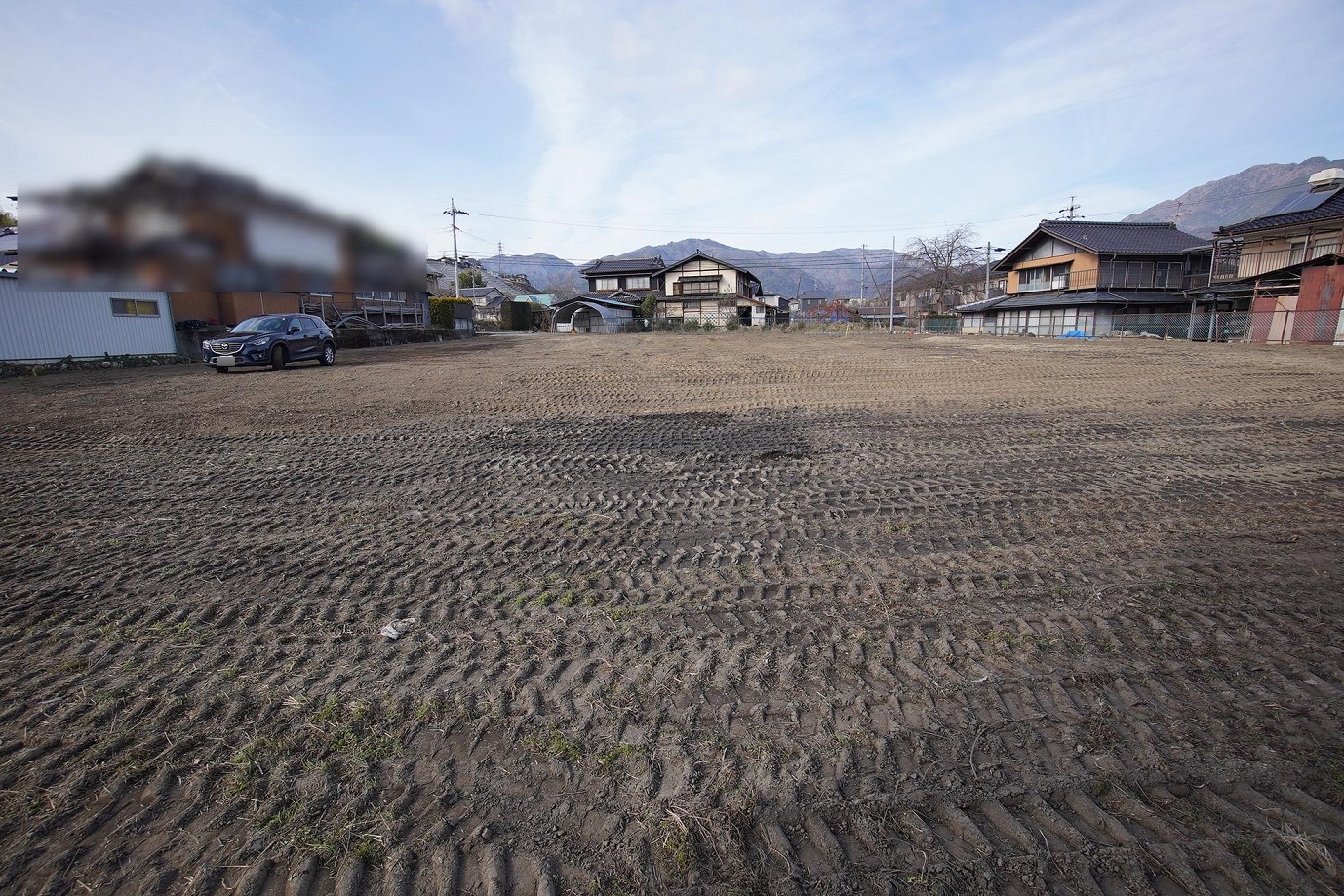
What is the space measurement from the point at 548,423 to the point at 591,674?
596 cm

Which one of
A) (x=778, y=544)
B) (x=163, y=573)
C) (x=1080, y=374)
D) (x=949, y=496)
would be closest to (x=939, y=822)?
(x=778, y=544)

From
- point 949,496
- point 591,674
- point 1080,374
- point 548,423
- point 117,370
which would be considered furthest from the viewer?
point 117,370

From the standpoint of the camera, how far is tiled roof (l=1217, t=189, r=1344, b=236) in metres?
24.6

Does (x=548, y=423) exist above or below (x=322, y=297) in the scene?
below

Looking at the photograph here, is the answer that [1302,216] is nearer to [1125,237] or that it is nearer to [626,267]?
[1125,237]

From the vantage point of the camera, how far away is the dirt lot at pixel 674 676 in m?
1.85

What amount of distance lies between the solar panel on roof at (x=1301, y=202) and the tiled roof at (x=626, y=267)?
45007 millimetres

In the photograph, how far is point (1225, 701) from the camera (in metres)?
2.50

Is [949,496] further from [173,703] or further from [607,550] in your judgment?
[173,703]

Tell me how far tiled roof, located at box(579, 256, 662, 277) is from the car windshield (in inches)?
1909

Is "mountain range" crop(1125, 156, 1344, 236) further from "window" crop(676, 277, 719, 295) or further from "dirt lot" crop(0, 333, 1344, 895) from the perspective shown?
"dirt lot" crop(0, 333, 1344, 895)

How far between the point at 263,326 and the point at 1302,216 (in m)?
38.4

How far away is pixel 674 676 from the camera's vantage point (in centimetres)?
269

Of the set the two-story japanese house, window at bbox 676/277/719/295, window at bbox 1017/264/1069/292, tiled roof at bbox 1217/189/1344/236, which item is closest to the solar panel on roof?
tiled roof at bbox 1217/189/1344/236
